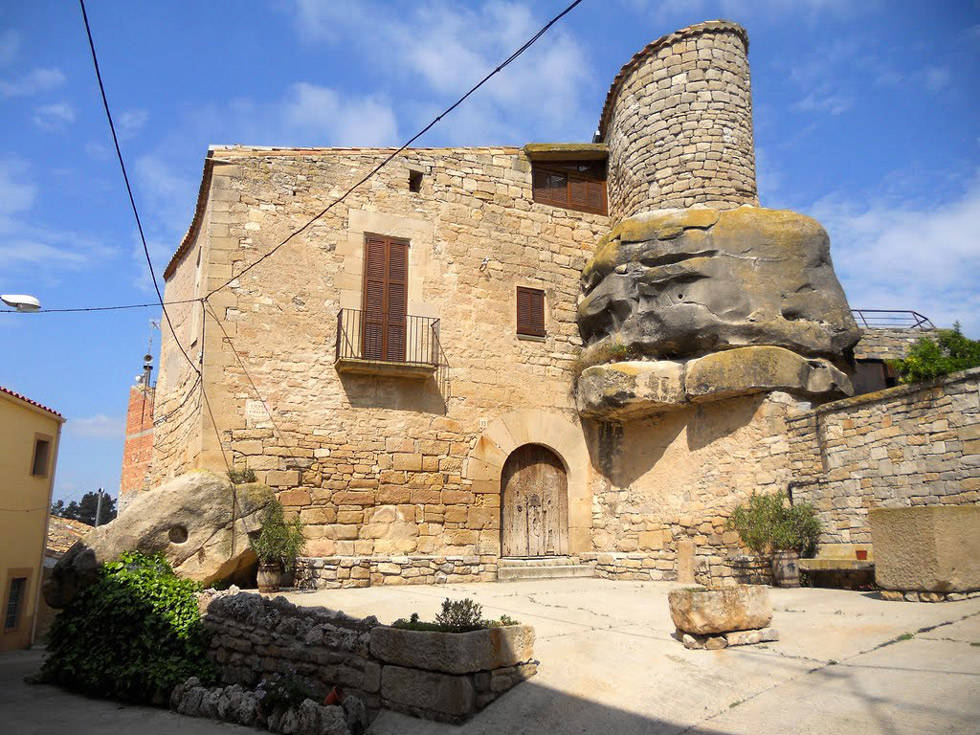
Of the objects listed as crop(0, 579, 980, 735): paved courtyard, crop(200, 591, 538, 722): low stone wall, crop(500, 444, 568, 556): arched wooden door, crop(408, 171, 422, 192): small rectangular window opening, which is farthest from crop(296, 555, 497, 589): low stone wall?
crop(408, 171, 422, 192): small rectangular window opening

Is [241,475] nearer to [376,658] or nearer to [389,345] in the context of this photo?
[389,345]

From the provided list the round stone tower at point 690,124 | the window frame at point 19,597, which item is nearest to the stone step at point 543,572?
the round stone tower at point 690,124

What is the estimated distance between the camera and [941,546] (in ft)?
22.2

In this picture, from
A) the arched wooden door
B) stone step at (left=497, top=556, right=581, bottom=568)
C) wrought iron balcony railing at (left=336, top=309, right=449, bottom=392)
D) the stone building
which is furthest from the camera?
the arched wooden door

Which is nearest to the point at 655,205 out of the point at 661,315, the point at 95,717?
the point at 661,315

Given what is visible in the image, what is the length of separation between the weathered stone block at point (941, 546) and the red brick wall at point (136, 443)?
1408 centimetres

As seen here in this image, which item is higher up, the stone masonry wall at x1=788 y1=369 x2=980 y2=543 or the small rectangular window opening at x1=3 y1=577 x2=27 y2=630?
the stone masonry wall at x1=788 y1=369 x2=980 y2=543

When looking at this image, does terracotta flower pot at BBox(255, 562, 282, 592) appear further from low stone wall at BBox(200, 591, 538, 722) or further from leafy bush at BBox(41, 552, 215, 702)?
low stone wall at BBox(200, 591, 538, 722)

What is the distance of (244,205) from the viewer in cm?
1147

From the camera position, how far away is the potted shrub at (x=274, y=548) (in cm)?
970

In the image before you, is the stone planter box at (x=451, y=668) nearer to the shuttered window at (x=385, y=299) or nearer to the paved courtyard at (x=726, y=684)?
the paved courtyard at (x=726, y=684)

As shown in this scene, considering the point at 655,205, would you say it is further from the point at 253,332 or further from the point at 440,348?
the point at 253,332

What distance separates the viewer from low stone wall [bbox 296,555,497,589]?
10.3 m

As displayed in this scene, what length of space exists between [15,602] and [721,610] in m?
13.7
